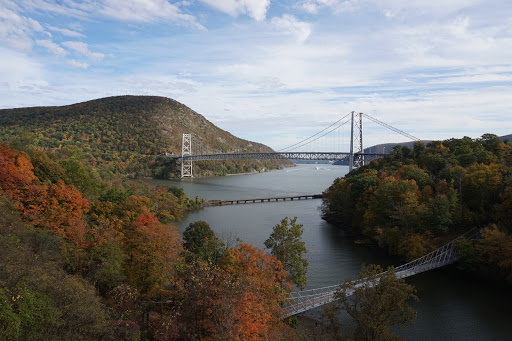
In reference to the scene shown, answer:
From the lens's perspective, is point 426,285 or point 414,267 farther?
point 414,267

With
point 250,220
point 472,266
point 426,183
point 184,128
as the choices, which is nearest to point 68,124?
point 184,128

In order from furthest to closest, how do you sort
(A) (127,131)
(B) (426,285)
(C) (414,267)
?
(A) (127,131) < (C) (414,267) < (B) (426,285)

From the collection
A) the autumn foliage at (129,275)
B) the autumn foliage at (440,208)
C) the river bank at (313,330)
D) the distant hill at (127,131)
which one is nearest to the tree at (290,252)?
the autumn foliage at (129,275)

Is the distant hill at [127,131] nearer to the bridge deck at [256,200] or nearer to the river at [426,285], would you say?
the bridge deck at [256,200]

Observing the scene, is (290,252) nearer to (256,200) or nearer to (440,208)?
(440,208)

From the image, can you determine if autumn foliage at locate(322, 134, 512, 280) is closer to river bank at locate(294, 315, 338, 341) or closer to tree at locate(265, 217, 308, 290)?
river bank at locate(294, 315, 338, 341)

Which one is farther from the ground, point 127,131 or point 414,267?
point 127,131

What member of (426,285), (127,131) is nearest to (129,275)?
(426,285)

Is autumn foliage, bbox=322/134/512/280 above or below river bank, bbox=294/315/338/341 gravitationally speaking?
above

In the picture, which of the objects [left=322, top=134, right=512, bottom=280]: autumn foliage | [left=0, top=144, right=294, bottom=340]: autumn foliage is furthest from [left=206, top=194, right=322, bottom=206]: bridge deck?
[left=0, top=144, right=294, bottom=340]: autumn foliage
